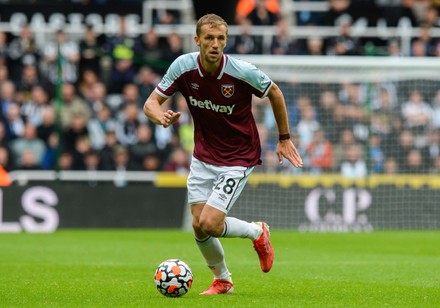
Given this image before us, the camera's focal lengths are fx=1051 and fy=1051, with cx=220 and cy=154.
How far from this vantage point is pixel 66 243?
15.5 meters

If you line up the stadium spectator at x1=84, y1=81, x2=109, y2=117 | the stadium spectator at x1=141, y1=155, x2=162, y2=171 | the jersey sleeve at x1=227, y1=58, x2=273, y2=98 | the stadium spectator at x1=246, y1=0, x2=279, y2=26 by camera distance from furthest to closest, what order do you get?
the stadium spectator at x1=246, y1=0, x2=279, y2=26 < the stadium spectator at x1=84, y1=81, x2=109, y2=117 < the stadium spectator at x1=141, y1=155, x2=162, y2=171 < the jersey sleeve at x1=227, y1=58, x2=273, y2=98

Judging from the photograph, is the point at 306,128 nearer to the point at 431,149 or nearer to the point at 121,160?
the point at 431,149

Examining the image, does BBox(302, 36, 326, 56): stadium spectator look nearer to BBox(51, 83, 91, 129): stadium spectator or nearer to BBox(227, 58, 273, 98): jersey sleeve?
BBox(51, 83, 91, 129): stadium spectator

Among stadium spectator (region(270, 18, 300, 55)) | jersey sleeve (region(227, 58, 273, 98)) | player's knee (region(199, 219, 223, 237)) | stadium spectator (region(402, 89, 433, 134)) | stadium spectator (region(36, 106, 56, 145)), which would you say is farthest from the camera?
stadium spectator (region(270, 18, 300, 55))

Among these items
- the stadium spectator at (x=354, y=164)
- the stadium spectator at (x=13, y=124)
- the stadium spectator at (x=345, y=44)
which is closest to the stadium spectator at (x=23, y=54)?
the stadium spectator at (x=13, y=124)

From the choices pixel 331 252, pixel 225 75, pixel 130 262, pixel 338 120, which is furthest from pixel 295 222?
pixel 225 75

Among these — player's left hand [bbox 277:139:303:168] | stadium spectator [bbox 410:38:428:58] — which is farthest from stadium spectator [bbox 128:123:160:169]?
player's left hand [bbox 277:139:303:168]

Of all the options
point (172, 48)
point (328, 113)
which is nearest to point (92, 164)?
point (172, 48)

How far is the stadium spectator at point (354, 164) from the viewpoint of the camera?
1909cm

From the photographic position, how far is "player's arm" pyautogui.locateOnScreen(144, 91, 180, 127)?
829 cm

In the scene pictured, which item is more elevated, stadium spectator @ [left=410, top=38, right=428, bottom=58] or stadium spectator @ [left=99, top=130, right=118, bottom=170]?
stadium spectator @ [left=410, top=38, right=428, bottom=58]

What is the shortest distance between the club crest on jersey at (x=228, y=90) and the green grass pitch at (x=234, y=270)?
5.51 feet

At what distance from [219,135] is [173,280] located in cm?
135

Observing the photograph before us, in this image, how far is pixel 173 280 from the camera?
27.8 feet
